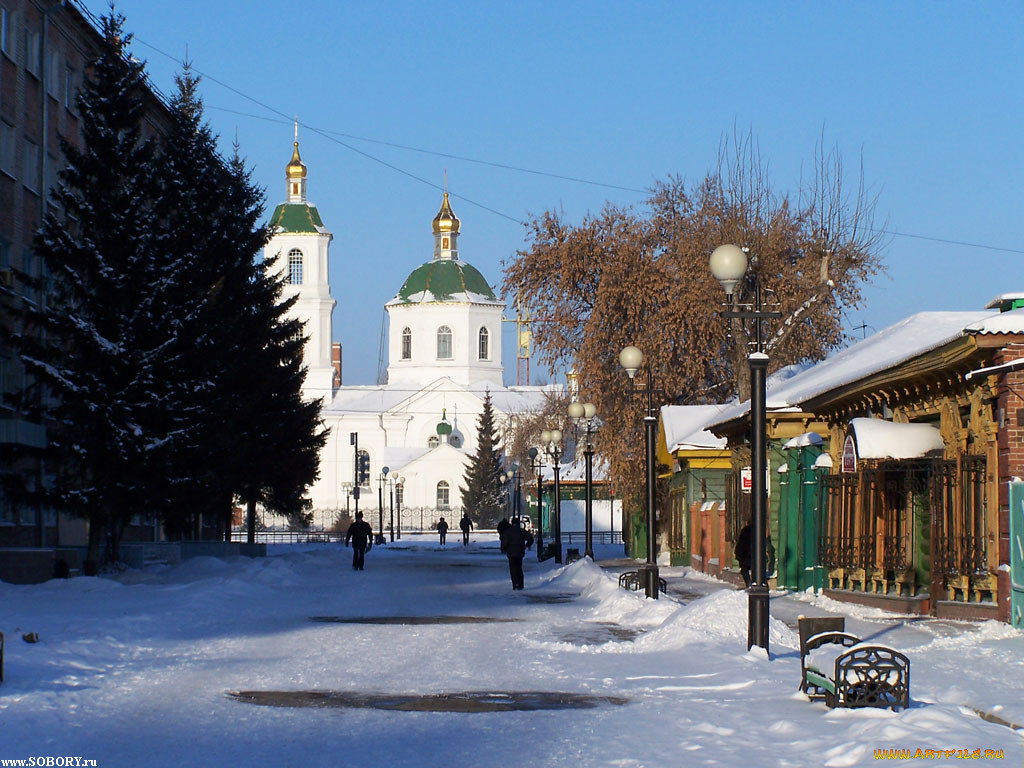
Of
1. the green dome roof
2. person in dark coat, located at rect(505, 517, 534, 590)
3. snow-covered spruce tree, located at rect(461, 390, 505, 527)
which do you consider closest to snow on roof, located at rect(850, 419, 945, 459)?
person in dark coat, located at rect(505, 517, 534, 590)

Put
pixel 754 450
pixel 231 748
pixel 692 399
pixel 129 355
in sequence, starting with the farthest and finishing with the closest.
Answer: pixel 692 399
pixel 129 355
pixel 754 450
pixel 231 748

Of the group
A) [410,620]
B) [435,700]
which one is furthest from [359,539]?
[435,700]

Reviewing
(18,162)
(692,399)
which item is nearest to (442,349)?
(692,399)

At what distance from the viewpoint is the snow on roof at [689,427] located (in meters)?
36.1

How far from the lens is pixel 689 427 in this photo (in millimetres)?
38219

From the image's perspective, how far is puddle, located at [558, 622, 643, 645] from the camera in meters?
17.0

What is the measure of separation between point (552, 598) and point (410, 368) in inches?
4111

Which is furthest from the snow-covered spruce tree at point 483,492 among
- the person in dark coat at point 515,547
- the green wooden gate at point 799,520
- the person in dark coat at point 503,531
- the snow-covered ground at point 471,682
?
the snow-covered ground at point 471,682

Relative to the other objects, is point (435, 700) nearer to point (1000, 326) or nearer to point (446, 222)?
→ point (1000, 326)

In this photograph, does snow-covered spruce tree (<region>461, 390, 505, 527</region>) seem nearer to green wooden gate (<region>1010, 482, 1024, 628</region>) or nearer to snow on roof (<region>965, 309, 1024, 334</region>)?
green wooden gate (<region>1010, 482, 1024, 628</region>)

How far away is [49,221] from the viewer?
29703 millimetres

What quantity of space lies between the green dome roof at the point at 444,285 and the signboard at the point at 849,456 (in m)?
106

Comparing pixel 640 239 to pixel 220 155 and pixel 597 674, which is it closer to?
pixel 220 155

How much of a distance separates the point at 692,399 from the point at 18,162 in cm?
1959
